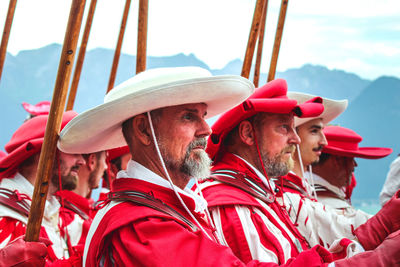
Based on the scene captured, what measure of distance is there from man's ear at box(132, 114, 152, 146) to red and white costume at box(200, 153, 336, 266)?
0.57 m

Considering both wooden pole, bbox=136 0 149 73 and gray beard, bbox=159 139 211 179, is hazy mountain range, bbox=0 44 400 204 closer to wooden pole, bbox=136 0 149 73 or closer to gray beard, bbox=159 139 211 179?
wooden pole, bbox=136 0 149 73

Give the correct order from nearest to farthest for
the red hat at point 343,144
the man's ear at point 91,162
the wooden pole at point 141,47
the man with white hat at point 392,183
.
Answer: the wooden pole at point 141,47 → the man's ear at point 91,162 → the red hat at point 343,144 → the man with white hat at point 392,183

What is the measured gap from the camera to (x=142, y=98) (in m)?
1.98

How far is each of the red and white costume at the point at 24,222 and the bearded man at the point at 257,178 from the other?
112 centimetres

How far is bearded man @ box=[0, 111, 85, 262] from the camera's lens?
2930 mm

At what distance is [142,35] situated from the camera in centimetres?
372

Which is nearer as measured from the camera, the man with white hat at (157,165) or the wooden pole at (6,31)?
the man with white hat at (157,165)

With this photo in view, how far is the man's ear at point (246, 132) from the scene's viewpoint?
2.89 meters

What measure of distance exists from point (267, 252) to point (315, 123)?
1.98 meters

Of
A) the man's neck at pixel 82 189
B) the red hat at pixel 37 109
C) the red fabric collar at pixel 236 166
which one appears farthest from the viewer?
the red hat at pixel 37 109

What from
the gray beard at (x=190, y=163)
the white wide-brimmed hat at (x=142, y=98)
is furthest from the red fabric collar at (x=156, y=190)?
the white wide-brimmed hat at (x=142, y=98)

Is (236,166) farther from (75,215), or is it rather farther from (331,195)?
(331,195)

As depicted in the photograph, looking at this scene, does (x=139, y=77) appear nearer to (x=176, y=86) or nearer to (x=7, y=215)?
(x=176, y=86)

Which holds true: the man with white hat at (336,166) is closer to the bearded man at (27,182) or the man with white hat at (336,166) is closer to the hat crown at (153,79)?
the bearded man at (27,182)
